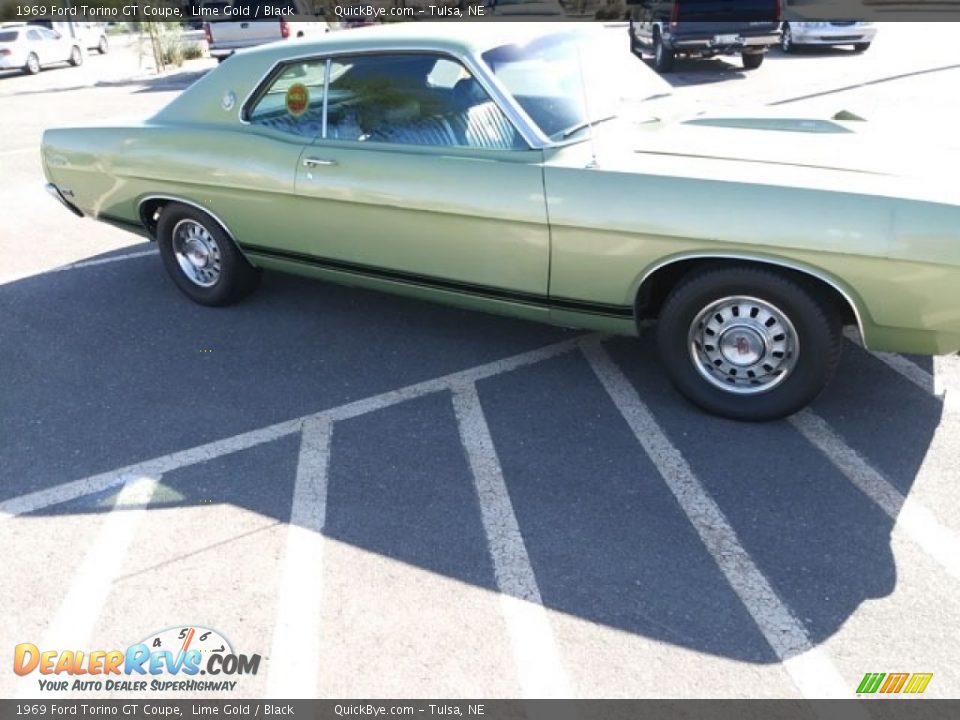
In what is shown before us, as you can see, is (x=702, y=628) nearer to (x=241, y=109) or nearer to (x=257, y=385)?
(x=257, y=385)

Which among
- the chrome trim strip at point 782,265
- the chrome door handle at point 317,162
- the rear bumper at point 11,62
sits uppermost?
the rear bumper at point 11,62

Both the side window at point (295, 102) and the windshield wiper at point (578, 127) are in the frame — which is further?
the side window at point (295, 102)

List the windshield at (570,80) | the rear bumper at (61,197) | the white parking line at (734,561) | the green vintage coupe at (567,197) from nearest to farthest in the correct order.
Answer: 1. the white parking line at (734,561)
2. the green vintage coupe at (567,197)
3. the windshield at (570,80)
4. the rear bumper at (61,197)

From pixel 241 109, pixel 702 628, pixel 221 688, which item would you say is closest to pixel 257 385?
pixel 241 109

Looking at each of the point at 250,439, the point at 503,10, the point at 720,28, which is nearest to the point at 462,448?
the point at 250,439

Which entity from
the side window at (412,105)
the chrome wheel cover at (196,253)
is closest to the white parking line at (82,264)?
the chrome wheel cover at (196,253)

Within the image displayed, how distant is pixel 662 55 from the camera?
14555mm

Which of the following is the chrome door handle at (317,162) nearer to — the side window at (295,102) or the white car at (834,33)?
the side window at (295,102)

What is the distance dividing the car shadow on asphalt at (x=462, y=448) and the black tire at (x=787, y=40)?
13712 millimetres

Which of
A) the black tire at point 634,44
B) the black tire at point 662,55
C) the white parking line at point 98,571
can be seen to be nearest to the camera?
the white parking line at point 98,571

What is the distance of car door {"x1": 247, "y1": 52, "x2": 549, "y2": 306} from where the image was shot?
370 centimetres

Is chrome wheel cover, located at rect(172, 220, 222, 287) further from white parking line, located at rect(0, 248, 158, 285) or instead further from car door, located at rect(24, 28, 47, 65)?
car door, located at rect(24, 28, 47, 65)

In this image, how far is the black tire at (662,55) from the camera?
14381mm

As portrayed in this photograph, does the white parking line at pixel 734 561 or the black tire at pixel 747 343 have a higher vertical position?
the black tire at pixel 747 343
